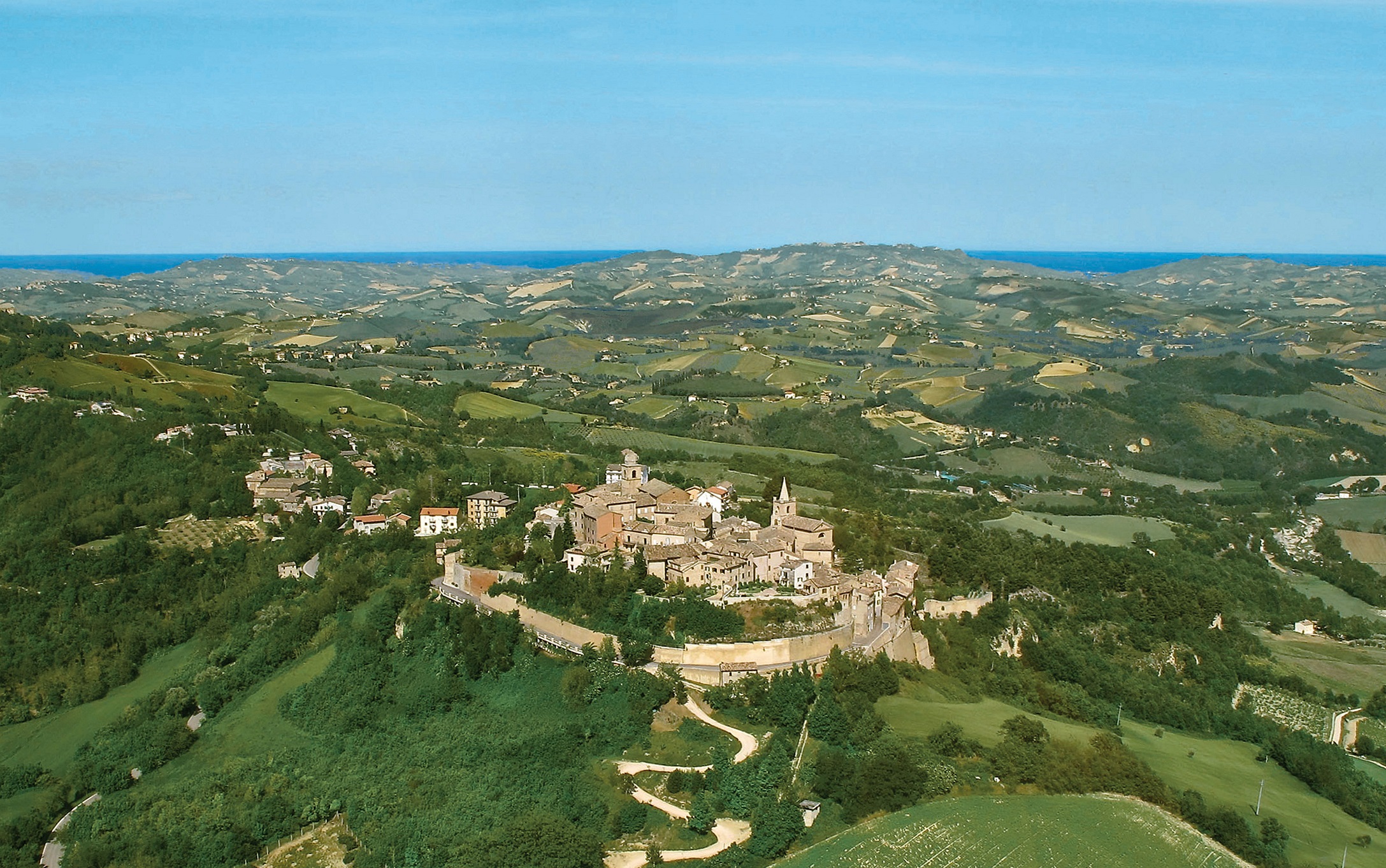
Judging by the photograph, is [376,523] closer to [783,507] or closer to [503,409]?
[783,507]

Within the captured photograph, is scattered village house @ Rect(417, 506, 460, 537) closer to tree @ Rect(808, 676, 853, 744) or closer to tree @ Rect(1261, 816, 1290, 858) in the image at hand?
tree @ Rect(808, 676, 853, 744)

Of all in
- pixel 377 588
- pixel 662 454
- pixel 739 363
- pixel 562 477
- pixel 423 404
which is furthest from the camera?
pixel 739 363

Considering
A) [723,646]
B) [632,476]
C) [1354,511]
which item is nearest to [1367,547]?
[1354,511]

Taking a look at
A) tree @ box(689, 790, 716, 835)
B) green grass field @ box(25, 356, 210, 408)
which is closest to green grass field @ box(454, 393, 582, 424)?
green grass field @ box(25, 356, 210, 408)

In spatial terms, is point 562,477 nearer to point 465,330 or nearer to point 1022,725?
point 1022,725

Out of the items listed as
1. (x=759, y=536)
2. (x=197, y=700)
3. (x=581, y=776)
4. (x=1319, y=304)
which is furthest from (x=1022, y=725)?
(x=1319, y=304)

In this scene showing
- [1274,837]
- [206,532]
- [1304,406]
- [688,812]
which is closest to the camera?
[688,812]

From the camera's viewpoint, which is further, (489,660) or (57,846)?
(489,660)
